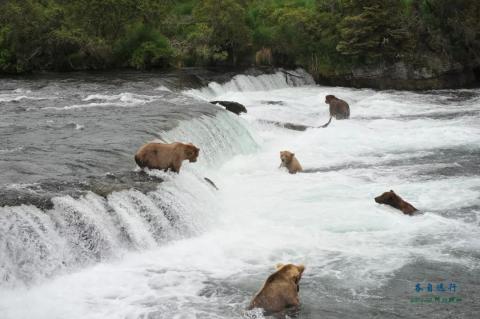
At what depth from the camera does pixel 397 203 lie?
10.9 metres

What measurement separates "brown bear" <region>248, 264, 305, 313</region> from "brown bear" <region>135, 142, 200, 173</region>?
473cm

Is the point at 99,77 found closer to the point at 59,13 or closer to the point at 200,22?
the point at 59,13

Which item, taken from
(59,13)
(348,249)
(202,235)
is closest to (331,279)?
(348,249)

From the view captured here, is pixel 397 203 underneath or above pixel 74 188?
underneath

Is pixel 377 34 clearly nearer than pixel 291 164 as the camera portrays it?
No

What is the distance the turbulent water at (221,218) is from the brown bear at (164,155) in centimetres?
24

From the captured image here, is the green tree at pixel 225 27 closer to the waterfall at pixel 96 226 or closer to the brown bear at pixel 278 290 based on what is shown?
the waterfall at pixel 96 226

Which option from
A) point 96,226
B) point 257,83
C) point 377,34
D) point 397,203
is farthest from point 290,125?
point 377,34

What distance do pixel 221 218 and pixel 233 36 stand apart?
22073 millimetres

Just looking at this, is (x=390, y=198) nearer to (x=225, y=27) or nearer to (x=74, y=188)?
(x=74, y=188)

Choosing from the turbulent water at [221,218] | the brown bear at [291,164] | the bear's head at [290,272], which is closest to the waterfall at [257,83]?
the turbulent water at [221,218]

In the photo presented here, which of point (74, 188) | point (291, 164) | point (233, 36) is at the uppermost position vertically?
point (233, 36)

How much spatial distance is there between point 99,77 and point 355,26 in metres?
12.4

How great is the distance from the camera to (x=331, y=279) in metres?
8.34
